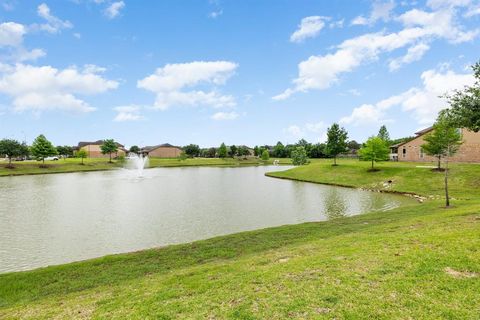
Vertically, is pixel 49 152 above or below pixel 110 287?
above

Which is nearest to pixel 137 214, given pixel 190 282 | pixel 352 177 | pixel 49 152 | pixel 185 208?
pixel 185 208

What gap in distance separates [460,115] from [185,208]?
793 inches

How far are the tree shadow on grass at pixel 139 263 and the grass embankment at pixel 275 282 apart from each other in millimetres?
46

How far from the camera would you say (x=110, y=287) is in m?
9.30

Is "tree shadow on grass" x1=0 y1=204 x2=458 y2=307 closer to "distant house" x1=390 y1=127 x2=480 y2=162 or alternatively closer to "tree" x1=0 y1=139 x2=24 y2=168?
"distant house" x1=390 y1=127 x2=480 y2=162

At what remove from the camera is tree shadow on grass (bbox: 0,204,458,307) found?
980cm

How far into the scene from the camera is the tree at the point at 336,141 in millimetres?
57906

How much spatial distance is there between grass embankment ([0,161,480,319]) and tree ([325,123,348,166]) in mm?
46267

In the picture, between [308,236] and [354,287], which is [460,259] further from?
[308,236]

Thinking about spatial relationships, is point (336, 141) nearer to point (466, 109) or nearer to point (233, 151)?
point (466, 109)

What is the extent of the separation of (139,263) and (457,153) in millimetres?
50512

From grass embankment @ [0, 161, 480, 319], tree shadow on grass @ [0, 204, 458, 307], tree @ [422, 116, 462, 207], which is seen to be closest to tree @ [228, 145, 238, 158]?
tree @ [422, 116, 462, 207]

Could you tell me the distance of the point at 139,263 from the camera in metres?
11.8

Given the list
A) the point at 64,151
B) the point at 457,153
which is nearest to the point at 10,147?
the point at 64,151
